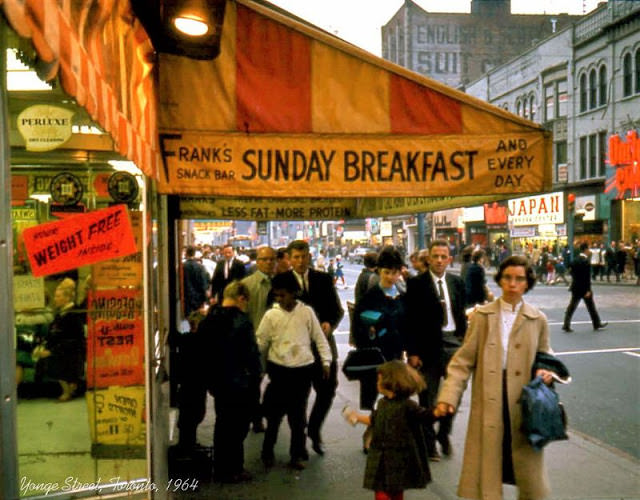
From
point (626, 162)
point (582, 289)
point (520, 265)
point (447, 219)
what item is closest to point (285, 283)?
point (520, 265)

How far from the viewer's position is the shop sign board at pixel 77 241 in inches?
146

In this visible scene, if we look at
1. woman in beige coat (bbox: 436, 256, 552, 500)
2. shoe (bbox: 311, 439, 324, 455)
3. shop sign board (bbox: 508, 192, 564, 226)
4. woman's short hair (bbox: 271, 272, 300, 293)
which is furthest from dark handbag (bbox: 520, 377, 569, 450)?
shop sign board (bbox: 508, 192, 564, 226)

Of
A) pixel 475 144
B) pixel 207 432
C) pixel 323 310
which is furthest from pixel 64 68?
pixel 207 432

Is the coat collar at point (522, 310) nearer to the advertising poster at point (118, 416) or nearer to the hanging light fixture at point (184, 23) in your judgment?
the hanging light fixture at point (184, 23)

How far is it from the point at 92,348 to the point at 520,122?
11.9ft

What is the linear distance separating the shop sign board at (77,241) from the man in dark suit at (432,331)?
3.07 metres

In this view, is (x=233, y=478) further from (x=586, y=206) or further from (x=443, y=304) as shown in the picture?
(x=586, y=206)

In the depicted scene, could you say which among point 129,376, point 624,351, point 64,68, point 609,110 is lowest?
point 624,351

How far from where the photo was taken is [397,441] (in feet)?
13.7

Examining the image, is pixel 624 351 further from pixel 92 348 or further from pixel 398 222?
pixel 398 222

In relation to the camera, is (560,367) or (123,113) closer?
(123,113)

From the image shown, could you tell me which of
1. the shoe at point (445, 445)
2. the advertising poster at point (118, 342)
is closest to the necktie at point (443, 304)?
the shoe at point (445, 445)

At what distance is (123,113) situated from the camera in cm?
304

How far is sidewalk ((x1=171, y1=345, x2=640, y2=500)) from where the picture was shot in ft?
17.3
